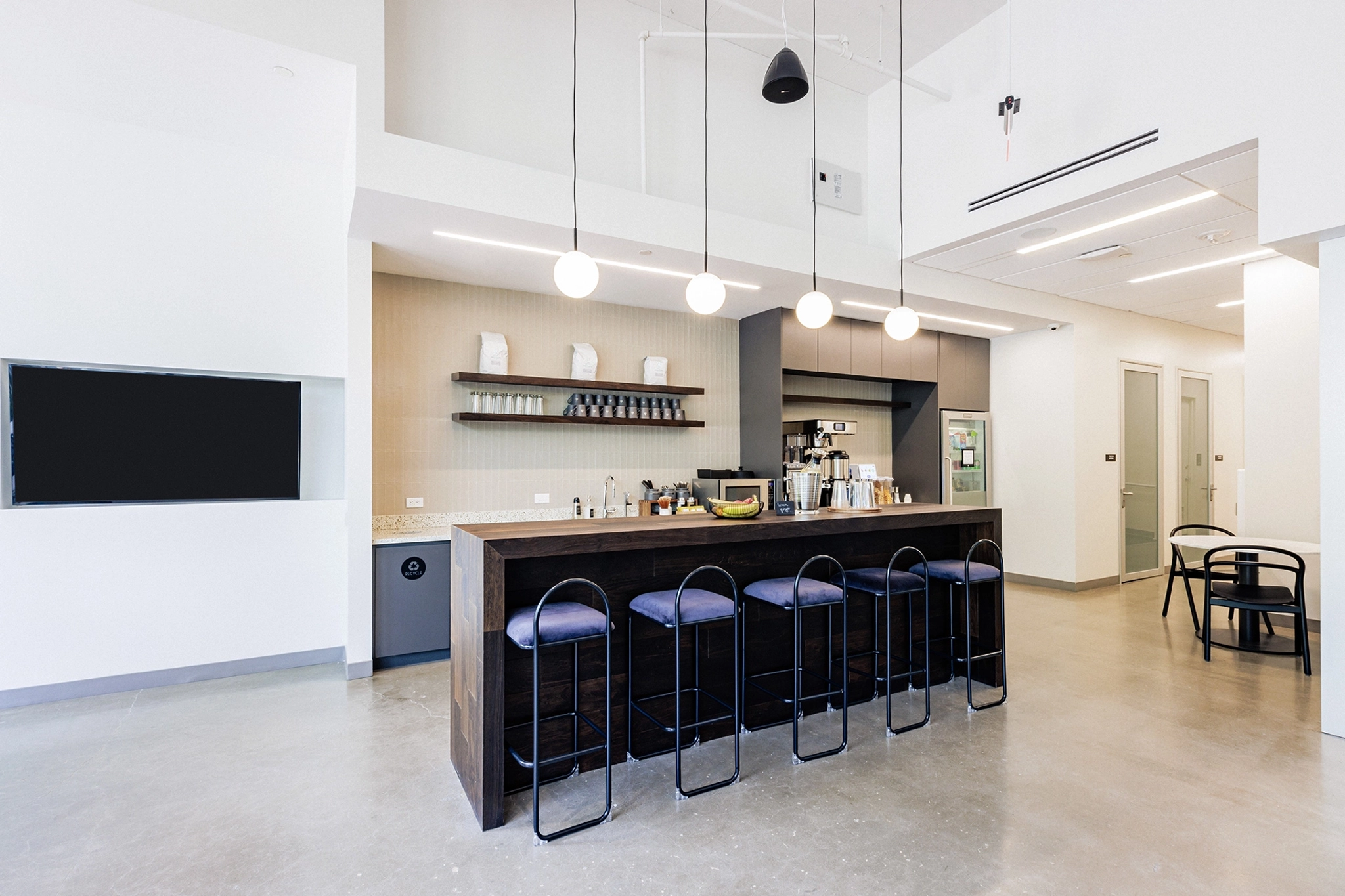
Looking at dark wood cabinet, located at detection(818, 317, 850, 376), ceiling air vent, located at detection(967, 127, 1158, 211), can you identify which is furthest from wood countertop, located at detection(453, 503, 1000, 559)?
dark wood cabinet, located at detection(818, 317, 850, 376)

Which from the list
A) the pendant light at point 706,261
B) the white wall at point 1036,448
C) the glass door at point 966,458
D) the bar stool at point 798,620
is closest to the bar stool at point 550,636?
the bar stool at point 798,620

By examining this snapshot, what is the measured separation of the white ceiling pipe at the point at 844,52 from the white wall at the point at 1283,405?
117 inches

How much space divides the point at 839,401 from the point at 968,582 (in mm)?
3291

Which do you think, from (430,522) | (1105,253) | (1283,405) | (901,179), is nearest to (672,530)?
(430,522)

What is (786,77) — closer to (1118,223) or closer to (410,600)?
(1118,223)

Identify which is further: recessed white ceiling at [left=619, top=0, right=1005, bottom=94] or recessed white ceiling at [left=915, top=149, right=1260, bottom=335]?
recessed white ceiling at [left=619, top=0, right=1005, bottom=94]

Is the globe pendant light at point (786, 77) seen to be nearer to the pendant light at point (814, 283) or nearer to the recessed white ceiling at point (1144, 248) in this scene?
the pendant light at point (814, 283)

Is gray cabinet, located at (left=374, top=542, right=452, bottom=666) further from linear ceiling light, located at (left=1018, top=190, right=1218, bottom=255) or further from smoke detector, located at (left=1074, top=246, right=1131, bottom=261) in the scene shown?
smoke detector, located at (left=1074, top=246, right=1131, bottom=261)

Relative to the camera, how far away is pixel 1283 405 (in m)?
5.28

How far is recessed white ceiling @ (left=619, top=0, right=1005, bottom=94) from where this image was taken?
15.4ft

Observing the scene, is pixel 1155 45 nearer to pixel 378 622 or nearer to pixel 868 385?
pixel 868 385

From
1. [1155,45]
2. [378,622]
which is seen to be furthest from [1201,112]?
[378,622]

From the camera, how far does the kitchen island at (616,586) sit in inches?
98.3

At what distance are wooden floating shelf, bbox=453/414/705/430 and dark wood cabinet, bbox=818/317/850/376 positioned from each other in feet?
4.20
